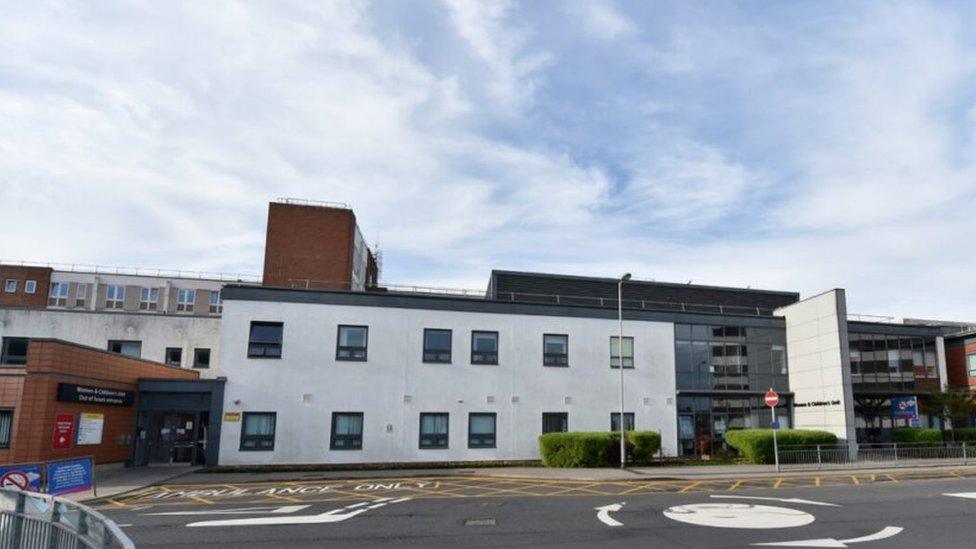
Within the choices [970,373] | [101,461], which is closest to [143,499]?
[101,461]

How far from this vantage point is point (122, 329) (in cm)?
3681

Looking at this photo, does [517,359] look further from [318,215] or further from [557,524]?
[318,215]

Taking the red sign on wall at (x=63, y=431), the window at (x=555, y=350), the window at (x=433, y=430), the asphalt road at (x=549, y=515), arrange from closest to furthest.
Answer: the asphalt road at (x=549, y=515)
the red sign on wall at (x=63, y=431)
the window at (x=433, y=430)
the window at (x=555, y=350)

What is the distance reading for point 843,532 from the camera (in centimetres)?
1278

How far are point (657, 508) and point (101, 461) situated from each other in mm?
22054

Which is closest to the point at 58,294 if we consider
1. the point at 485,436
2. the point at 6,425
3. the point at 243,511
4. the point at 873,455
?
the point at 6,425

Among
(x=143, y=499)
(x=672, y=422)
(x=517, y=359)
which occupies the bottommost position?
(x=143, y=499)

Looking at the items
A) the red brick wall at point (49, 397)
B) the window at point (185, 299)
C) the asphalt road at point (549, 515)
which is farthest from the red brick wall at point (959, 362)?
the window at point (185, 299)

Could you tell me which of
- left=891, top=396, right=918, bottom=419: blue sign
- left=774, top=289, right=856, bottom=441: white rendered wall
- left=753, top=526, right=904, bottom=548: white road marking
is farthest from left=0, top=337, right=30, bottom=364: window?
left=891, top=396, right=918, bottom=419: blue sign

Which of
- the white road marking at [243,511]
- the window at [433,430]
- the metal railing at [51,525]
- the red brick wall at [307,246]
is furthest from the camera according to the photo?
the red brick wall at [307,246]

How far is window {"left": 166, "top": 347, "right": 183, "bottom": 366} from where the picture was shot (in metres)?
37.9

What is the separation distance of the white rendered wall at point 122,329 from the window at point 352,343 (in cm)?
872

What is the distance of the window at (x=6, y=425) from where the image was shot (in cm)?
2281

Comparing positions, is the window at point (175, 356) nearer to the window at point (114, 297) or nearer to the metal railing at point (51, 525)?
the metal railing at point (51, 525)
